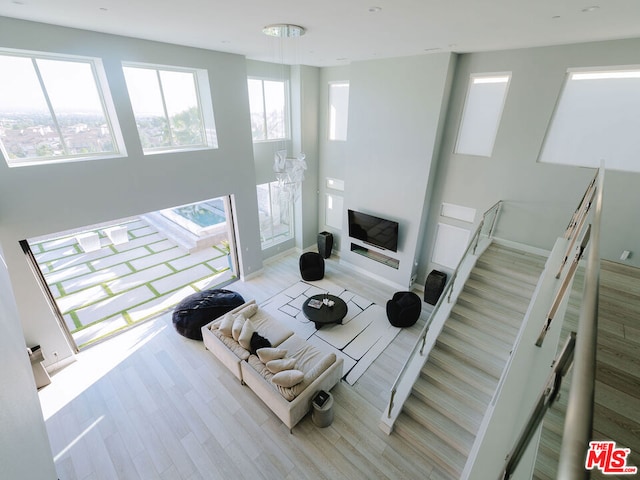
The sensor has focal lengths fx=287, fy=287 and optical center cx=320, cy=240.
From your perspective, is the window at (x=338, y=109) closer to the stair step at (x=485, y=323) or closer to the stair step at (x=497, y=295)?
the stair step at (x=497, y=295)

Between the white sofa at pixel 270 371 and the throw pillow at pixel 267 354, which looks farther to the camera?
the throw pillow at pixel 267 354

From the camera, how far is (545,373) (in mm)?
2516

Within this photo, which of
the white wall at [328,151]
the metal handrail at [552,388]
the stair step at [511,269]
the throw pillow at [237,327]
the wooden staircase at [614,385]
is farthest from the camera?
the white wall at [328,151]

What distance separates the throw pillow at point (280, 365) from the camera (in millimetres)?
4473

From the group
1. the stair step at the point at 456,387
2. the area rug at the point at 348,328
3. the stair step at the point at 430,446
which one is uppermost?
the stair step at the point at 456,387

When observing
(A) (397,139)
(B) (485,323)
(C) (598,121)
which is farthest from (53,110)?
(C) (598,121)

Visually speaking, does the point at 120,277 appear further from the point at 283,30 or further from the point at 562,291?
the point at 562,291

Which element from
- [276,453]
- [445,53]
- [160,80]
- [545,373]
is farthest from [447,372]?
[160,80]

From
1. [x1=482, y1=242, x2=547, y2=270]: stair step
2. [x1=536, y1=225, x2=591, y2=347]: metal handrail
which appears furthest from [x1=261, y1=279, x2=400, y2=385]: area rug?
[x1=536, y1=225, x2=591, y2=347]: metal handrail

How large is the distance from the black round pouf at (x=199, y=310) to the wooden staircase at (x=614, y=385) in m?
5.55

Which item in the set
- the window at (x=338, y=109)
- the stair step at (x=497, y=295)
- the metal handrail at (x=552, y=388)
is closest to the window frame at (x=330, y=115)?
the window at (x=338, y=109)

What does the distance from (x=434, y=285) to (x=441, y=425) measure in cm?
340

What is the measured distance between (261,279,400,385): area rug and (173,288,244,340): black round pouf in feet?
3.53

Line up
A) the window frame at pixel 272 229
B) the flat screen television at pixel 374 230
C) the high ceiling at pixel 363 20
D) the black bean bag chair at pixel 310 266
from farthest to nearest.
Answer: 1. the window frame at pixel 272 229
2. the black bean bag chair at pixel 310 266
3. the flat screen television at pixel 374 230
4. the high ceiling at pixel 363 20
